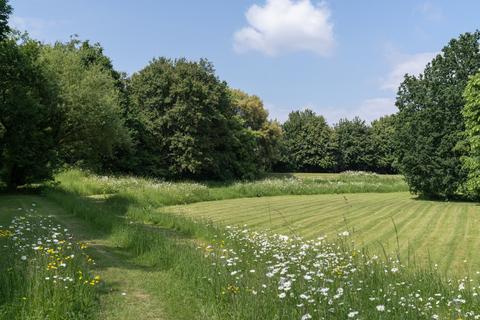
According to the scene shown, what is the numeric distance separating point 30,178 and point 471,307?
23.4 metres

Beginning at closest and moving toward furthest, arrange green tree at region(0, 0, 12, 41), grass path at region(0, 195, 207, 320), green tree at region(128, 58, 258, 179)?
grass path at region(0, 195, 207, 320) → green tree at region(0, 0, 12, 41) → green tree at region(128, 58, 258, 179)

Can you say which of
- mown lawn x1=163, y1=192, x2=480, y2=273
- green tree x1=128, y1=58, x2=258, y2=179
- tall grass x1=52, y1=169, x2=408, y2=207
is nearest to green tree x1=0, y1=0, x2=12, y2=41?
tall grass x1=52, y1=169, x2=408, y2=207

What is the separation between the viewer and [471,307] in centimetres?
496

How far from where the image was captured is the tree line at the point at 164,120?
22297 mm

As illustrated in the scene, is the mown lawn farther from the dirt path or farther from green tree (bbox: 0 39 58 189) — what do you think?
green tree (bbox: 0 39 58 189)

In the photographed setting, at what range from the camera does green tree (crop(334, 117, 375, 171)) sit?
7867cm

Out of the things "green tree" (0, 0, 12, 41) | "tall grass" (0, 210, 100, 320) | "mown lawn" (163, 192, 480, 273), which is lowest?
"mown lawn" (163, 192, 480, 273)

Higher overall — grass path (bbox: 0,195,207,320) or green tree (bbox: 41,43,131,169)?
green tree (bbox: 41,43,131,169)

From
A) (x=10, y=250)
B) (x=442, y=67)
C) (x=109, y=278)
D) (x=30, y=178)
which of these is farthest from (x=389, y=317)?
(x=442, y=67)

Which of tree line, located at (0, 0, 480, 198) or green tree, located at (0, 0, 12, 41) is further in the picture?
tree line, located at (0, 0, 480, 198)

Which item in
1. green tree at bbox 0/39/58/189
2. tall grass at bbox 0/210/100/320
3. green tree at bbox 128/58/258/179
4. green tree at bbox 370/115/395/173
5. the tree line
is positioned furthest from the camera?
green tree at bbox 370/115/395/173

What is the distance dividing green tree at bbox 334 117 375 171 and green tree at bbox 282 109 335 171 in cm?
192

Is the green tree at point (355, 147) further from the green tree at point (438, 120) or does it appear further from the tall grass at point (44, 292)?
the tall grass at point (44, 292)

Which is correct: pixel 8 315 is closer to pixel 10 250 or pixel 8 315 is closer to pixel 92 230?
pixel 10 250
